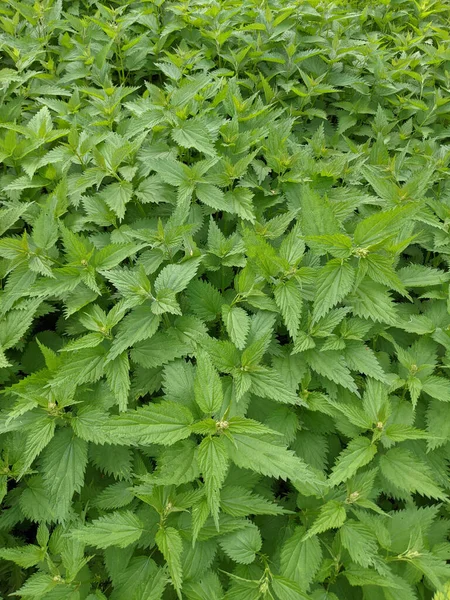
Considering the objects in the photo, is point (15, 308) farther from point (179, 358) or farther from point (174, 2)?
point (174, 2)

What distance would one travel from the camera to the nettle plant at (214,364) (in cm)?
180

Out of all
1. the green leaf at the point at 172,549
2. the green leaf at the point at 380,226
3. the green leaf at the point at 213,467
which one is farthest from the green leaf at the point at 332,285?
the green leaf at the point at 172,549

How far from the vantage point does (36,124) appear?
9.32ft

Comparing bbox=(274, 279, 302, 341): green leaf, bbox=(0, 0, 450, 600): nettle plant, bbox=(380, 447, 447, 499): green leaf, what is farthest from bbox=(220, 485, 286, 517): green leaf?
bbox=(274, 279, 302, 341): green leaf

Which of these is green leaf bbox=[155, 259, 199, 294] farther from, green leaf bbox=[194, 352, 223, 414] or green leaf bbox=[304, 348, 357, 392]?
green leaf bbox=[304, 348, 357, 392]

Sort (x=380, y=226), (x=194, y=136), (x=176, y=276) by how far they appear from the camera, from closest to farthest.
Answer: (x=380, y=226) → (x=176, y=276) → (x=194, y=136)

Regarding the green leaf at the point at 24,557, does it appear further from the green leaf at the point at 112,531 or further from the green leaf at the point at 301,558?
the green leaf at the point at 301,558

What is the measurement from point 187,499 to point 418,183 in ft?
7.32

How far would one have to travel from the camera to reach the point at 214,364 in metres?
1.97

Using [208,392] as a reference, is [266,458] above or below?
below

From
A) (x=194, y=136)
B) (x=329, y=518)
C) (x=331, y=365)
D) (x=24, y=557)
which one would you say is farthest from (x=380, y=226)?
(x=24, y=557)

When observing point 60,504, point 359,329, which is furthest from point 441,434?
point 60,504

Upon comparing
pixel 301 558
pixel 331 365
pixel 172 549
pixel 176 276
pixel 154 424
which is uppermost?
pixel 176 276

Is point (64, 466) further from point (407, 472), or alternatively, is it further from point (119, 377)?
point (407, 472)
